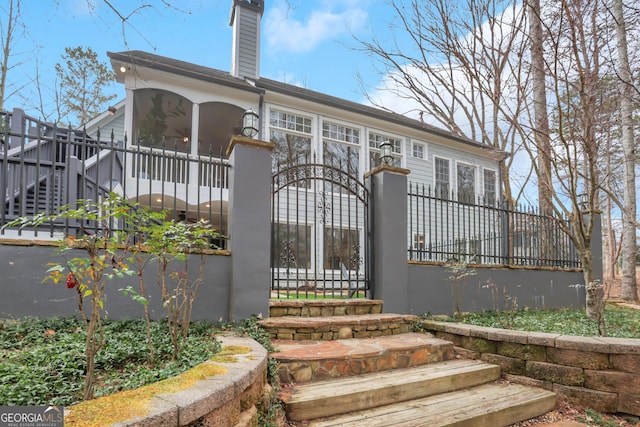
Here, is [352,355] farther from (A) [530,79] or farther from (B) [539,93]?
(B) [539,93]

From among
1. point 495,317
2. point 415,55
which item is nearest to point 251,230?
point 495,317

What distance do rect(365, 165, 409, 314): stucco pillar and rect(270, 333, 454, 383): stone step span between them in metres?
0.72

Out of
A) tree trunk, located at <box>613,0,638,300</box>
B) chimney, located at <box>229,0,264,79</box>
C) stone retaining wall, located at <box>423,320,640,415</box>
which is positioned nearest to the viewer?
stone retaining wall, located at <box>423,320,640,415</box>

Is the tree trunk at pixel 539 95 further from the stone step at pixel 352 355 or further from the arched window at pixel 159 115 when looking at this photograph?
the arched window at pixel 159 115

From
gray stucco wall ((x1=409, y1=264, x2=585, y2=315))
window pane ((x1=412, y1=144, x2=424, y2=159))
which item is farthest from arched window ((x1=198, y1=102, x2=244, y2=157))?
gray stucco wall ((x1=409, y1=264, x2=585, y2=315))

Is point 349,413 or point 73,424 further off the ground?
point 73,424

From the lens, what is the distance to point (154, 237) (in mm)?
2535

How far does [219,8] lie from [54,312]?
3165 millimetres

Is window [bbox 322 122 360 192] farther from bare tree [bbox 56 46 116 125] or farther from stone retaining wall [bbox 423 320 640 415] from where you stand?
bare tree [bbox 56 46 116 125]

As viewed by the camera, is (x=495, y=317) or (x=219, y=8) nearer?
(x=219, y=8)

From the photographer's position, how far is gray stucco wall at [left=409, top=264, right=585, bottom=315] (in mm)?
4957

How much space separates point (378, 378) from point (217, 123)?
883 cm

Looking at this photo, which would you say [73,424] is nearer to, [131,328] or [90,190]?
[131,328]

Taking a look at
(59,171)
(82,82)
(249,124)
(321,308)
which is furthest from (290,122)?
(82,82)
